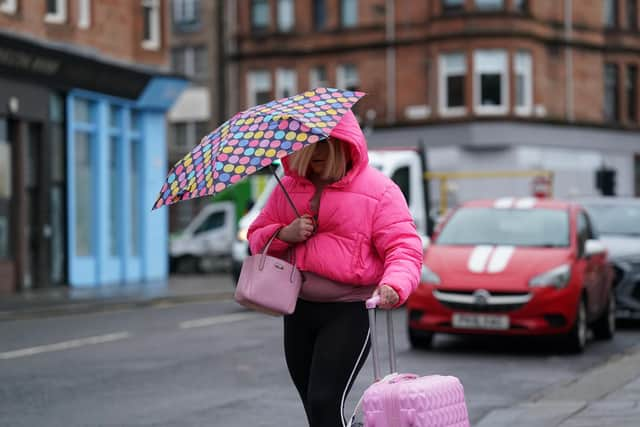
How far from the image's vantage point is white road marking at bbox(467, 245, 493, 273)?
41.8ft

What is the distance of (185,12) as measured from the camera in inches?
2045

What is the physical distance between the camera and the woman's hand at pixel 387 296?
5.09m

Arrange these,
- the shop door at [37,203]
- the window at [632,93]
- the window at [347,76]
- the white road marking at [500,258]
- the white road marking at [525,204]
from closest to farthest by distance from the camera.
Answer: the white road marking at [500,258] → the white road marking at [525,204] → the shop door at [37,203] → the window at [347,76] → the window at [632,93]

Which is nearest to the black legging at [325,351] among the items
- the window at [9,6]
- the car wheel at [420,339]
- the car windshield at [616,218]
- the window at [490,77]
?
the car wheel at [420,339]

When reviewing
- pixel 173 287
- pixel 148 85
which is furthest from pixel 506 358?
pixel 148 85

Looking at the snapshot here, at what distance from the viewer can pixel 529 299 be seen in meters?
12.5

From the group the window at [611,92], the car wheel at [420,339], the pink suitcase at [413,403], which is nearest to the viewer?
the pink suitcase at [413,403]

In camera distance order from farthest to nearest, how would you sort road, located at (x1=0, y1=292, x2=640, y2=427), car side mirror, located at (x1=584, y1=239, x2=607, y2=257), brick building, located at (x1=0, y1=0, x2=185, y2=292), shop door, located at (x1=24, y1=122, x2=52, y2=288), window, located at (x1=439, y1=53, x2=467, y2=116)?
window, located at (x1=439, y1=53, x2=467, y2=116), shop door, located at (x1=24, y1=122, x2=52, y2=288), brick building, located at (x1=0, y1=0, x2=185, y2=292), car side mirror, located at (x1=584, y1=239, x2=607, y2=257), road, located at (x1=0, y1=292, x2=640, y2=427)

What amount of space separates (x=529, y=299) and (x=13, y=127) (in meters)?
14.6

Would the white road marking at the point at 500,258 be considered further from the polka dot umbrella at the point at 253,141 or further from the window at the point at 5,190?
the window at the point at 5,190

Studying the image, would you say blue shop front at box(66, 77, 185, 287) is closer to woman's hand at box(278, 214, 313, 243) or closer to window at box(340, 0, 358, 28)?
window at box(340, 0, 358, 28)

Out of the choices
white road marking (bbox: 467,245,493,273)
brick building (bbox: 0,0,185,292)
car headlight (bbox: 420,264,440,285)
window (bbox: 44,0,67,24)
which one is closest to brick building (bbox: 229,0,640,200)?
brick building (bbox: 0,0,185,292)

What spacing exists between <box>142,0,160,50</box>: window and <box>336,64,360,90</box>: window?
18.4 meters

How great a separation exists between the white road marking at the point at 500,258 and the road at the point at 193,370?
866mm
